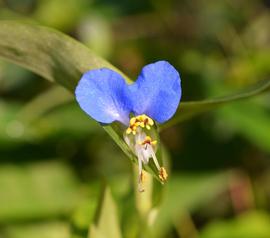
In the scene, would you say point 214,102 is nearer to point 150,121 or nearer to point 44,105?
point 150,121

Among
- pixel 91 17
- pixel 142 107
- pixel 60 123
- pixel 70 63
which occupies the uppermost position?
pixel 91 17

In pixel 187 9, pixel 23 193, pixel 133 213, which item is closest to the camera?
pixel 133 213

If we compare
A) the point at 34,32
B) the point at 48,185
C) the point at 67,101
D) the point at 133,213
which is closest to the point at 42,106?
the point at 67,101

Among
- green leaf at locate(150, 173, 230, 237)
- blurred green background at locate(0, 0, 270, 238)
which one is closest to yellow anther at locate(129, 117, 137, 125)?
blurred green background at locate(0, 0, 270, 238)

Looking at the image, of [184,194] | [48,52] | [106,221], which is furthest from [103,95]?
[184,194]

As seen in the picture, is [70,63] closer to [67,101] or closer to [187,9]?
[67,101]

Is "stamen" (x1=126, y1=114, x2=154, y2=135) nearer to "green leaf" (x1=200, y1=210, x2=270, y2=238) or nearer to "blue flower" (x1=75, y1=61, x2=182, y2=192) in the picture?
"blue flower" (x1=75, y1=61, x2=182, y2=192)
